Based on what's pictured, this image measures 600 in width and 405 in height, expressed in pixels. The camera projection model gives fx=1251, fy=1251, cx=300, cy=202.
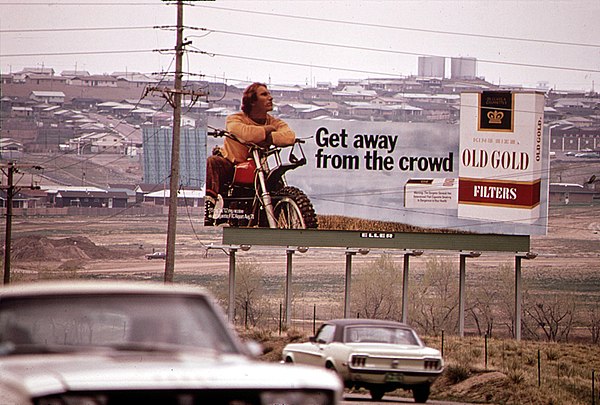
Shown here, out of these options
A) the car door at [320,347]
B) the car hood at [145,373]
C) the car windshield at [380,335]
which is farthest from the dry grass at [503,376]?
the car hood at [145,373]

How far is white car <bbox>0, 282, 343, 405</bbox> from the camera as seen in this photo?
6.18 m

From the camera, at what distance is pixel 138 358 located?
6918 mm

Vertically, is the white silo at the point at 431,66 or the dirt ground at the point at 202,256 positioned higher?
the white silo at the point at 431,66

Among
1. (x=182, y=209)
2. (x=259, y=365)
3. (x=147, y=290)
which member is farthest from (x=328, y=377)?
(x=182, y=209)

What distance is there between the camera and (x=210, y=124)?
5091cm

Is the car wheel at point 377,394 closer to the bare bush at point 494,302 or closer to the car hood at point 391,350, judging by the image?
the car hood at point 391,350

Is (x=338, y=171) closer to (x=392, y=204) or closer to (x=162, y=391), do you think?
(x=392, y=204)

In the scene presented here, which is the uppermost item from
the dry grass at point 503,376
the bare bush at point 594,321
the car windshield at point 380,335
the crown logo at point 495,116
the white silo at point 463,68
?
the white silo at point 463,68

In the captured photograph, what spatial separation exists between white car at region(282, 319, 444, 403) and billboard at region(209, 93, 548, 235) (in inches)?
1125

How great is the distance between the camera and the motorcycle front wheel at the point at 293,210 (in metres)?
49.5

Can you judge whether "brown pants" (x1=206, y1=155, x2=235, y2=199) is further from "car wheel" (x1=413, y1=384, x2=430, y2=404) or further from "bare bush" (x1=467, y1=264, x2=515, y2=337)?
"bare bush" (x1=467, y1=264, x2=515, y2=337)

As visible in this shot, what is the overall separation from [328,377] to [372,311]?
129924 millimetres

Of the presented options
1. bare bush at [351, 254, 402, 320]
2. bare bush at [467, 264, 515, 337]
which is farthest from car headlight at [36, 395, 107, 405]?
bare bush at [351, 254, 402, 320]

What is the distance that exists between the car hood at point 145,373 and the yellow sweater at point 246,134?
141ft
